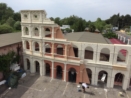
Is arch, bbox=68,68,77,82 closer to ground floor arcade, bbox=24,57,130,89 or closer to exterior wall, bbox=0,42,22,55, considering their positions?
ground floor arcade, bbox=24,57,130,89

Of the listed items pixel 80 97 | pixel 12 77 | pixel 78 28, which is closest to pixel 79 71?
pixel 80 97

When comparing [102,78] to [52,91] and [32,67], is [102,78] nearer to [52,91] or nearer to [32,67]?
[52,91]

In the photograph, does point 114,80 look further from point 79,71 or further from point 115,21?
point 115,21

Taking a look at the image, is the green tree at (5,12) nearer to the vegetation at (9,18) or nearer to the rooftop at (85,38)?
the vegetation at (9,18)

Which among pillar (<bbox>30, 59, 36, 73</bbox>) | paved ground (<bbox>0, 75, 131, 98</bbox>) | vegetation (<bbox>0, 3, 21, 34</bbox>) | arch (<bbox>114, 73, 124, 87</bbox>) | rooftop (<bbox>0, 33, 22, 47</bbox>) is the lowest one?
paved ground (<bbox>0, 75, 131, 98</bbox>)

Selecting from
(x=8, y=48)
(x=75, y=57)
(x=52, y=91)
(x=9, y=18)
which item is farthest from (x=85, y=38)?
(x=9, y=18)

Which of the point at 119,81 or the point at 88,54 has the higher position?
the point at 88,54

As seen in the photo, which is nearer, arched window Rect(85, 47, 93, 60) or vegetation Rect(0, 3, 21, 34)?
arched window Rect(85, 47, 93, 60)

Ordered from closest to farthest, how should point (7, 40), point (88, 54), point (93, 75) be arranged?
point (93, 75), point (88, 54), point (7, 40)

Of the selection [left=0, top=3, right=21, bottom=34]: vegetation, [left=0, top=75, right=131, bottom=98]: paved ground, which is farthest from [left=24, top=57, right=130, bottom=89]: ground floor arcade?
[left=0, top=3, right=21, bottom=34]: vegetation
